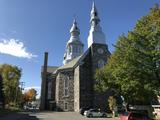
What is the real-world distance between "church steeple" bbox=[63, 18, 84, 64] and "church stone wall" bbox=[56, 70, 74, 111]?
19846mm

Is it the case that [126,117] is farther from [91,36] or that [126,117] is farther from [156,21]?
[91,36]

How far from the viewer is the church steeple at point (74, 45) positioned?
309 ft

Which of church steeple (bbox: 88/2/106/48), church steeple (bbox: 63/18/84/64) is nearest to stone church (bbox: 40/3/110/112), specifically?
church steeple (bbox: 88/2/106/48)

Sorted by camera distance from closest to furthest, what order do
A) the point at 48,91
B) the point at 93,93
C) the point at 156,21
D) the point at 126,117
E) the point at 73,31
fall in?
the point at 126,117 < the point at 156,21 < the point at 93,93 < the point at 48,91 < the point at 73,31

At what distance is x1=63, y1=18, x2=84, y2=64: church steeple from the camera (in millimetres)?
94125

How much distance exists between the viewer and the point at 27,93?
434 ft

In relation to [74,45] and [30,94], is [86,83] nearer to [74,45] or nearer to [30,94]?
[74,45]

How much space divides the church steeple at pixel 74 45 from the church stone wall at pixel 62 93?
19846mm

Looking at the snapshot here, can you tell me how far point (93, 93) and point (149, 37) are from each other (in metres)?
39.6

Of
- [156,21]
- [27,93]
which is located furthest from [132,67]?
[27,93]

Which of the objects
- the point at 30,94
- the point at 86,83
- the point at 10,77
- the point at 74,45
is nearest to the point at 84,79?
the point at 86,83

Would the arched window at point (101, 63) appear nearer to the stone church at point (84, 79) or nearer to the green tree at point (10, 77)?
the stone church at point (84, 79)

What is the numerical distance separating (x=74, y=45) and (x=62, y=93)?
85.8ft

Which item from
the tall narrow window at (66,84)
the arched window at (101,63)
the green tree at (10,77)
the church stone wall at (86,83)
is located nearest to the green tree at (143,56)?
the church stone wall at (86,83)
